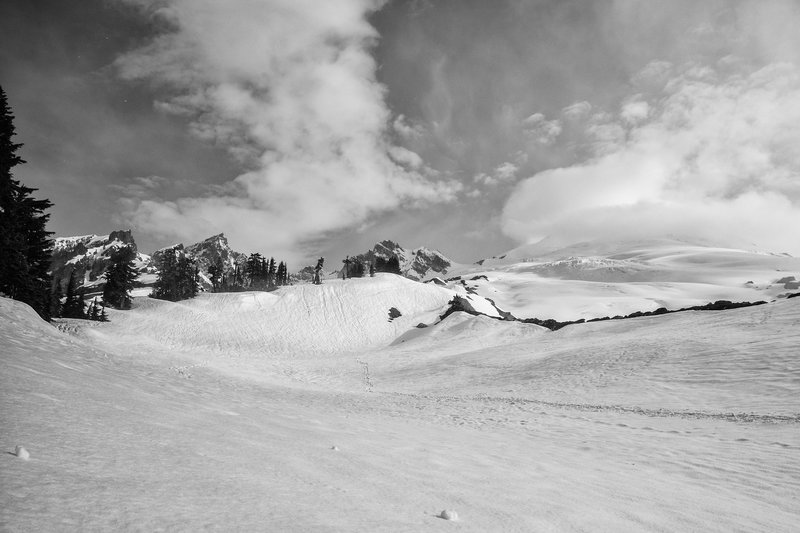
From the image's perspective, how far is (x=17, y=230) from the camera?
2873 centimetres

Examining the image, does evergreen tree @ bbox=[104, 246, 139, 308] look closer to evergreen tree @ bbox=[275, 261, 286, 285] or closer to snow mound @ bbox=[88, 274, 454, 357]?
snow mound @ bbox=[88, 274, 454, 357]

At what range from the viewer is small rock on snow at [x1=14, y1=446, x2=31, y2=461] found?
2682 millimetres

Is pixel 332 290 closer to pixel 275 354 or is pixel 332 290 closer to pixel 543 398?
pixel 275 354

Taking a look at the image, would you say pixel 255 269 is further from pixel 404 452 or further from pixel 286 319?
pixel 404 452

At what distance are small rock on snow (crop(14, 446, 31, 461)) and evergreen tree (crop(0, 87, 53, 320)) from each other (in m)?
31.2

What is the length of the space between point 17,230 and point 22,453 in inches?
1445

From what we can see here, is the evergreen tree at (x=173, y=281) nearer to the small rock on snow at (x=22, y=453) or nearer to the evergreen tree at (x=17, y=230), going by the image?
the evergreen tree at (x=17, y=230)

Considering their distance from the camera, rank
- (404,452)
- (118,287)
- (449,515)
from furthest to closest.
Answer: (118,287) < (404,452) < (449,515)

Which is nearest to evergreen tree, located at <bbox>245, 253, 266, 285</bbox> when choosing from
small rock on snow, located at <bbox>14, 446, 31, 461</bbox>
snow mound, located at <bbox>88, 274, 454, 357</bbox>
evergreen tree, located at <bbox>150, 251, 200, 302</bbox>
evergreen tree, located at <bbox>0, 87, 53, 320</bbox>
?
evergreen tree, located at <bbox>150, 251, 200, 302</bbox>

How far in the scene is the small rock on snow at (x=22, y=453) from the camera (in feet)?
8.80

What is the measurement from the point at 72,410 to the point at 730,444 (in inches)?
591

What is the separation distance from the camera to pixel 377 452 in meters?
6.36

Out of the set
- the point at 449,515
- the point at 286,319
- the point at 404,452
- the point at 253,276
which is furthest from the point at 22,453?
the point at 253,276

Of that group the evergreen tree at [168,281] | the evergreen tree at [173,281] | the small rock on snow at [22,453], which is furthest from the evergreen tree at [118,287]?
the small rock on snow at [22,453]
